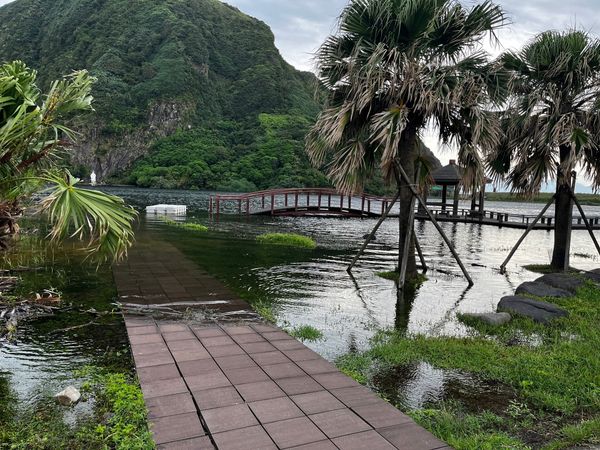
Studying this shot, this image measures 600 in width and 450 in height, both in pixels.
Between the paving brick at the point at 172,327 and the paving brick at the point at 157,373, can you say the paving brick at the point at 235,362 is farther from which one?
the paving brick at the point at 172,327

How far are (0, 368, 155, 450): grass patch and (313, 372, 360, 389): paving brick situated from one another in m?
1.56

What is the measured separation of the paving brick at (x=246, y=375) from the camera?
4.14 metres

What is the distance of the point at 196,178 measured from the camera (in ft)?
253

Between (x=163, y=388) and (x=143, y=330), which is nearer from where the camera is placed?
(x=163, y=388)

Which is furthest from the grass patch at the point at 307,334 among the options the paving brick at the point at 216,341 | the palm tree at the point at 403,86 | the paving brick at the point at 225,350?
the palm tree at the point at 403,86

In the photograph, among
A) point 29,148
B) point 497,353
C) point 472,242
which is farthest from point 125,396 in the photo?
point 472,242

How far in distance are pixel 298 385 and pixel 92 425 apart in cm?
169

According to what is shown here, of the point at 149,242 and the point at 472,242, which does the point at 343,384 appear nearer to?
the point at 149,242

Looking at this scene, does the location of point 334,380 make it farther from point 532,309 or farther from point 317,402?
point 532,309

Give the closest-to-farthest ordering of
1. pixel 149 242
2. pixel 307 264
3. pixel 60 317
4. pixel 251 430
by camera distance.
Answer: pixel 251 430, pixel 60 317, pixel 307 264, pixel 149 242

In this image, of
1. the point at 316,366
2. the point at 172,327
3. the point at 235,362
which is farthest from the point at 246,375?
the point at 172,327

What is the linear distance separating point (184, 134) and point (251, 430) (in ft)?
307

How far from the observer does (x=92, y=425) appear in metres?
3.42

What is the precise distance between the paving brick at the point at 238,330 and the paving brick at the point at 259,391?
1620 mm
